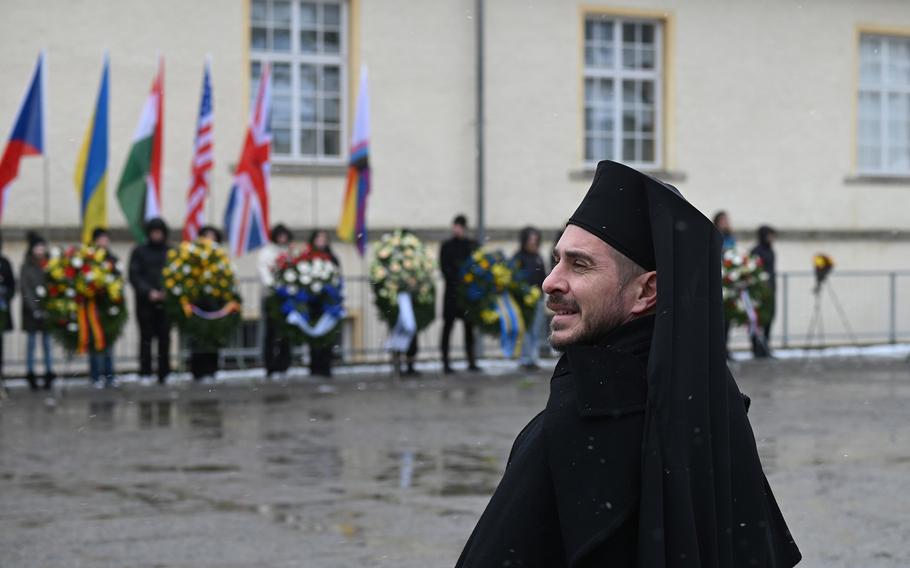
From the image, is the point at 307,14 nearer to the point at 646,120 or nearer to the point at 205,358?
the point at 646,120

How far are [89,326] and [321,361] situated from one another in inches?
121

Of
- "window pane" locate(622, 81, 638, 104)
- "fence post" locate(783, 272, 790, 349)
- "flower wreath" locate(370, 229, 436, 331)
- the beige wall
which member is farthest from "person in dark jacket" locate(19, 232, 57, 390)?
"fence post" locate(783, 272, 790, 349)

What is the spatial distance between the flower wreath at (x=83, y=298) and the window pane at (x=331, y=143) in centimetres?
579

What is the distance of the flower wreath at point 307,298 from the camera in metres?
17.8

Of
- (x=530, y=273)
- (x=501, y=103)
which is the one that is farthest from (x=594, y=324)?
(x=501, y=103)

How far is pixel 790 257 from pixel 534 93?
5.22 m

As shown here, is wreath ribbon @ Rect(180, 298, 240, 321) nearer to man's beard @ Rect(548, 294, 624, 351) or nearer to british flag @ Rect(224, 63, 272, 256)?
british flag @ Rect(224, 63, 272, 256)

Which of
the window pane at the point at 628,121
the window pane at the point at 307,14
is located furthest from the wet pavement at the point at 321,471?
the window pane at the point at 628,121

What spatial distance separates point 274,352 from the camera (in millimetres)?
18344

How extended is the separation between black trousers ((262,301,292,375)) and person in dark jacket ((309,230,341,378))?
0.32 m

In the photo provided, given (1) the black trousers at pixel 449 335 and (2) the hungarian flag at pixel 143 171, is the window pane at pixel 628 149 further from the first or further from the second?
(2) the hungarian flag at pixel 143 171

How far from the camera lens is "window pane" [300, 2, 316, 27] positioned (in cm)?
2181

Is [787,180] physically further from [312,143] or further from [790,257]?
[312,143]

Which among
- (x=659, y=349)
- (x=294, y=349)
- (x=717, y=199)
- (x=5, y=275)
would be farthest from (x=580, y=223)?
(x=717, y=199)
